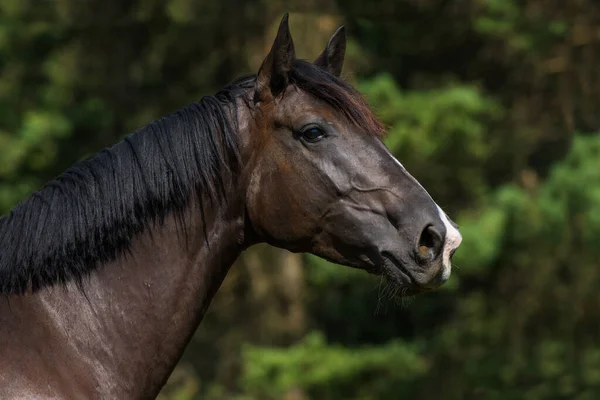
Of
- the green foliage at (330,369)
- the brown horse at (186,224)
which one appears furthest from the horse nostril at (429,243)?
the green foliage at (330,369)

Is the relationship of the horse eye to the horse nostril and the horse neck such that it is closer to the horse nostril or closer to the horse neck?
the horse neck

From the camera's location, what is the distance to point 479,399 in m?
13.3

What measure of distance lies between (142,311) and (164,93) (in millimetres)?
11081

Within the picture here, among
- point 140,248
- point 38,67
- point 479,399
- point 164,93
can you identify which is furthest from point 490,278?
point 140,248

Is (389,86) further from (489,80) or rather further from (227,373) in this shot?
(227,373)

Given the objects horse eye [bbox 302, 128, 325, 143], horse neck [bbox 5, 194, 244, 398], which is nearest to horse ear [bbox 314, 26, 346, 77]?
horse eye [bbox 302, 128, 325, 143]

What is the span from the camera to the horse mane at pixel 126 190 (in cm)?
335

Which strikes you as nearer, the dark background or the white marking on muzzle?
the white marking on muzzle

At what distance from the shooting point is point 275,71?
377 cm

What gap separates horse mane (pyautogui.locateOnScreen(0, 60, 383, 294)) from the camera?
3352 millimetres

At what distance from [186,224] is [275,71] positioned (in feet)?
2.36

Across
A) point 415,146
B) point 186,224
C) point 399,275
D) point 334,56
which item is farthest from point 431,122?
point 186,224

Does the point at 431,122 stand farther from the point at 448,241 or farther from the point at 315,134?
the point at 448,241

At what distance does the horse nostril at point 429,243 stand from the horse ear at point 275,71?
835 millimetres
